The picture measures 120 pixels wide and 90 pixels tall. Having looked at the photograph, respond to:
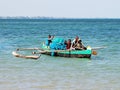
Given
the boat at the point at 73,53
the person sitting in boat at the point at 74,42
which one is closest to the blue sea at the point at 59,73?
the boat at the point at 73,53

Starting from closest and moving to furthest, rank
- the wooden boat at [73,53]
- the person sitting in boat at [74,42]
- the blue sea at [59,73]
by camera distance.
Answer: the blue sea at [59,73], the wooden boat at [73,53], the person sitting in boat at [74,42]

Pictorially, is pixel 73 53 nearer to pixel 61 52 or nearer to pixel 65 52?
pixel 65 52

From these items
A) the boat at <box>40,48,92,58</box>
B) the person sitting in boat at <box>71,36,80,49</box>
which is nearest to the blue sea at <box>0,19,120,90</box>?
the boat at <box>40,48,92,58</box>

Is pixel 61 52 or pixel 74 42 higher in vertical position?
pixel 74 42

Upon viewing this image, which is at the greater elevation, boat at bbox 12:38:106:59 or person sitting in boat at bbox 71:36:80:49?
person sitting in boat at bbox 71:36:80:49

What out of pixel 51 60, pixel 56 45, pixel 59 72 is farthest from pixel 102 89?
pixel 56 45

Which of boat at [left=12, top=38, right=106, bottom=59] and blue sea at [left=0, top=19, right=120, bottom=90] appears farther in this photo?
boat at [left=12, top=38, right=106, bottom=59]

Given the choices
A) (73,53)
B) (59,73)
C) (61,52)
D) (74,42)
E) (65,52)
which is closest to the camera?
(59,73)

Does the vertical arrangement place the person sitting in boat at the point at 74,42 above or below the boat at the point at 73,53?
above

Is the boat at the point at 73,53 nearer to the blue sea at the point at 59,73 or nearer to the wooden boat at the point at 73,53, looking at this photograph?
the wooden boat at the point at 73,53

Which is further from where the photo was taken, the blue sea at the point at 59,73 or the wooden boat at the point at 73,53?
the wooden boat at the point at 73,53

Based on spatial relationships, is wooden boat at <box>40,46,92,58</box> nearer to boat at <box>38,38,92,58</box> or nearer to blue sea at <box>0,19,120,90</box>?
boat at <box>38,38,92,58</box>

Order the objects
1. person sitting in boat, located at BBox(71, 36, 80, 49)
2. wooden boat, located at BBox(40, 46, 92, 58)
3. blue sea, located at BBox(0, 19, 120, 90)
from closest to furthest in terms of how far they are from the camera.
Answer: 1. blue sea, located at BBox(0, 19, 120, 90)
2. wooden boat, located at BBox(40, 46, 92, 58)
3. person sitting in boat, located at BBox(71, 36, 80, 49)

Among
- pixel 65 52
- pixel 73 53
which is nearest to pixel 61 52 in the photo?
pixel 65 52
